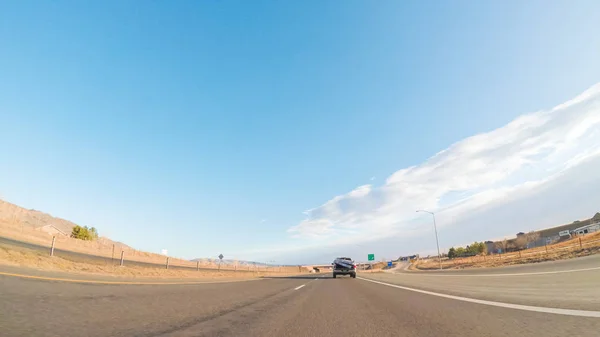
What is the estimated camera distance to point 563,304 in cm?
434

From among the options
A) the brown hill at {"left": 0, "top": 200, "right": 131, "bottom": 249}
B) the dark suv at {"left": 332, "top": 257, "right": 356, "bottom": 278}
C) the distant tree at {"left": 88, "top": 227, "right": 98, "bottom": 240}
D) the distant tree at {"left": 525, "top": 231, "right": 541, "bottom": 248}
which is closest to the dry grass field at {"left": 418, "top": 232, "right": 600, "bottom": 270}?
the dark suv at {"left": 332, "top": 257, "right": 356, "bottom": 278}

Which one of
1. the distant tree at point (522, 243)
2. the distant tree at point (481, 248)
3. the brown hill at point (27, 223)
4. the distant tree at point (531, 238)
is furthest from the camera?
the distant tree at point (481, 248)

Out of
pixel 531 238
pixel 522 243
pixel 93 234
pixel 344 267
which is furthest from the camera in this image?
pixel 531 238

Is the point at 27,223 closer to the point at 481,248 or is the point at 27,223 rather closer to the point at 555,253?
the point at 555,253

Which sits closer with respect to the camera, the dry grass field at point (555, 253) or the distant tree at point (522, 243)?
the dry grass field at point (555, 253)

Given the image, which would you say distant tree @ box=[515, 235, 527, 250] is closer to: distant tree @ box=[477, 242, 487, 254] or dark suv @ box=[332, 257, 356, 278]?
distant tree @ box=[477, 242, 487, 254]

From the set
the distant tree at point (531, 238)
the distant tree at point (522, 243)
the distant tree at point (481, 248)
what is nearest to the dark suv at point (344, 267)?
the distant tree at point (522, 243)

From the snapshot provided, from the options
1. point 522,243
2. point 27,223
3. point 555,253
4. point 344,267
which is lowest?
point 344,267

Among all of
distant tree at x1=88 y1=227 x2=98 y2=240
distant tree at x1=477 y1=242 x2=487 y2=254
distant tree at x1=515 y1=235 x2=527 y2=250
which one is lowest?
distant tree at x1=477 y1=242 x2=487 y2=254

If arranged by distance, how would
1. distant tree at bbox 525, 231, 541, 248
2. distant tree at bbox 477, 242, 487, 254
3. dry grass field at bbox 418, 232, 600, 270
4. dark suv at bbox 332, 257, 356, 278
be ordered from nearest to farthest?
dry grass field at bbox 418, 232, 600, 270 → dark suv at bbox 332, 257, 356, 278 → distant tree at bbox 525, 231, 541, 248 → distant tree at bbox 477, 242, 487, 254

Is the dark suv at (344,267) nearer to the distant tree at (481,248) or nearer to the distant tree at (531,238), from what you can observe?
the distant tree at (531,238)

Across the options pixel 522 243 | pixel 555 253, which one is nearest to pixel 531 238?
pixel 522 243

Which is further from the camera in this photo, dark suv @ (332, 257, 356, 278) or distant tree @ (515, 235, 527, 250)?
distant tree @ (515, 235, 527, 250)

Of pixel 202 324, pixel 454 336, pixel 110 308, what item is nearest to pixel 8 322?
pixel 110 308
